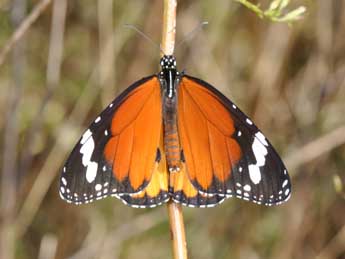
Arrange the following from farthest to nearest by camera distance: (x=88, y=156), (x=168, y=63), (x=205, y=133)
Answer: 1. (x=205, y=133)
2. (x=88, y=156)
3. (x=168, y=63)

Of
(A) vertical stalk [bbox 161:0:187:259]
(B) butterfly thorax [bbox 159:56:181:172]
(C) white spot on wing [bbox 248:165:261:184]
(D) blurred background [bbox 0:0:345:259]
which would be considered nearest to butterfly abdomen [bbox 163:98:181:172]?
(B) butterfly thorax [bbox 159:56:181:172]

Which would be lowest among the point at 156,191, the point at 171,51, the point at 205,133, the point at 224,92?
the point at 156,191

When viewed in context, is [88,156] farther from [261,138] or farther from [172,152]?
[261,138]

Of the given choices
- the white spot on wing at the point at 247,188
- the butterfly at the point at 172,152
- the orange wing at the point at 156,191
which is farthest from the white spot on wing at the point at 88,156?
the white spot on wing at the point at 247,188

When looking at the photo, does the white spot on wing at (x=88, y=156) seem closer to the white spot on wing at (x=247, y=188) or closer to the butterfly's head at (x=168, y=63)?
the butterfly's head at (x=168, y=63)

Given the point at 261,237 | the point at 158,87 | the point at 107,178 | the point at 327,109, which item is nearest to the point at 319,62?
the point at 327,109

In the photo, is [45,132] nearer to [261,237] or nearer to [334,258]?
[261,237]

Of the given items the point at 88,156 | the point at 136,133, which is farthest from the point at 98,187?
the point at 136,133

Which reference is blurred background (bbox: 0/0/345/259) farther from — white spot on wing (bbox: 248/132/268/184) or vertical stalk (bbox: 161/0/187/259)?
vertical stalk (bbox: 161/0/187/259)
